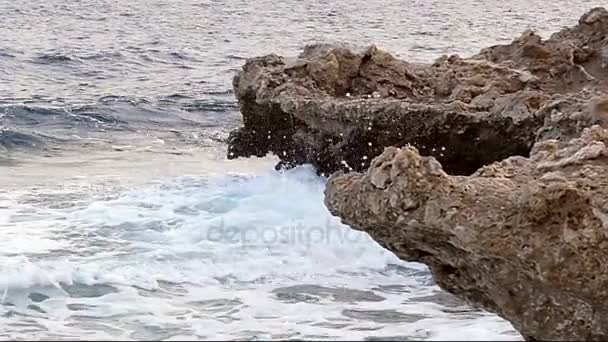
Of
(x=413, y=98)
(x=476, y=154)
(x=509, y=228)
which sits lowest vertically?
(x=476, y=154)

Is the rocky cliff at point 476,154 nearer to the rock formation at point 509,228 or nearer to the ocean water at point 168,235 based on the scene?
the rock formation at point 509,228

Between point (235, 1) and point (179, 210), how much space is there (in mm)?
24245

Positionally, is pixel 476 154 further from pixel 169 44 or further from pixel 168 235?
pixel 169 44

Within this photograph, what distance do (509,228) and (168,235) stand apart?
3.26 metres

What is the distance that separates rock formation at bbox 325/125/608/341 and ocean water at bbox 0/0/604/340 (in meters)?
0.56

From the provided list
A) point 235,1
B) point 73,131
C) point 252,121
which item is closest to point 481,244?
point 252,121

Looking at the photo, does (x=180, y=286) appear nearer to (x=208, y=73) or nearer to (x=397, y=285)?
(x=397, y=285)

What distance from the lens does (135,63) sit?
16.6 m

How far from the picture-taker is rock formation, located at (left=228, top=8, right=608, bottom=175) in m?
6.09
